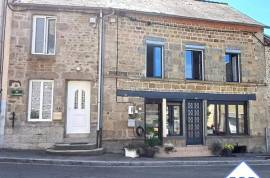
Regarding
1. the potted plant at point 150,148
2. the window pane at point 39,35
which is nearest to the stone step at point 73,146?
the potted plant at point 150,148

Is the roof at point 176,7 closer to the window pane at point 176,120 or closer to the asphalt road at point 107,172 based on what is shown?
the window pane at point 176,120

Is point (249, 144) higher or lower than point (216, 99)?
lower

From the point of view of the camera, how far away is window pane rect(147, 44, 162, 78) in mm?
17031

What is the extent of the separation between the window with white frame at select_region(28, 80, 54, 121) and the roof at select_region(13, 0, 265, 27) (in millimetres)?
3602

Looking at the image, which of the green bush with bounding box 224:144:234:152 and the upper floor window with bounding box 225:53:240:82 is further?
the upper floor window with bounding box 225:53:240:82

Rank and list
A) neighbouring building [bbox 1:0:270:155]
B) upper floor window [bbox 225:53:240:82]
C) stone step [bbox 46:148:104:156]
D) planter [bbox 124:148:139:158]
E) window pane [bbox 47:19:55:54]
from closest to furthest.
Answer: stone step [bbox 46:148:104:156], planter [bbox 124:148:139:158], neighbouring building [bbox 1:0:270:155], window pane [bbox 47:19:55:54], upper floor window [bbox 225:53:240:82]

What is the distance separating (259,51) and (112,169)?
11.8 metres

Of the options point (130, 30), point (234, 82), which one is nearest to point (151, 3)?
point (130, 30)

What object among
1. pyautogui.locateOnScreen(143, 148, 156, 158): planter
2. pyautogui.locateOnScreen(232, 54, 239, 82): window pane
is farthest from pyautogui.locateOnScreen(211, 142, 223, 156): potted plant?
pyautogui.locateOnScreen(232, 54, 239, 82): window pane

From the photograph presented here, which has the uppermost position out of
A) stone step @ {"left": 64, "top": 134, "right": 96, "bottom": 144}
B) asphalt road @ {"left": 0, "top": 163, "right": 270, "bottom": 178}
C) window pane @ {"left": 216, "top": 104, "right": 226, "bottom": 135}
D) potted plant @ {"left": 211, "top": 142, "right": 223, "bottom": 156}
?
window pane @ {"left": 216, "top": 104, "right": 226, "bottom": 135}

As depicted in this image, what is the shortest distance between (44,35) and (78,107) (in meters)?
3.61

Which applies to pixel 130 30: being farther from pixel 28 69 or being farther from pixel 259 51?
pixel 259 51

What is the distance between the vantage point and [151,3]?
60.7ft

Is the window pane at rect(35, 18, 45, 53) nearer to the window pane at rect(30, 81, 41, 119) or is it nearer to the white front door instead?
the window pane at rect(30, 81, 41, 119)
